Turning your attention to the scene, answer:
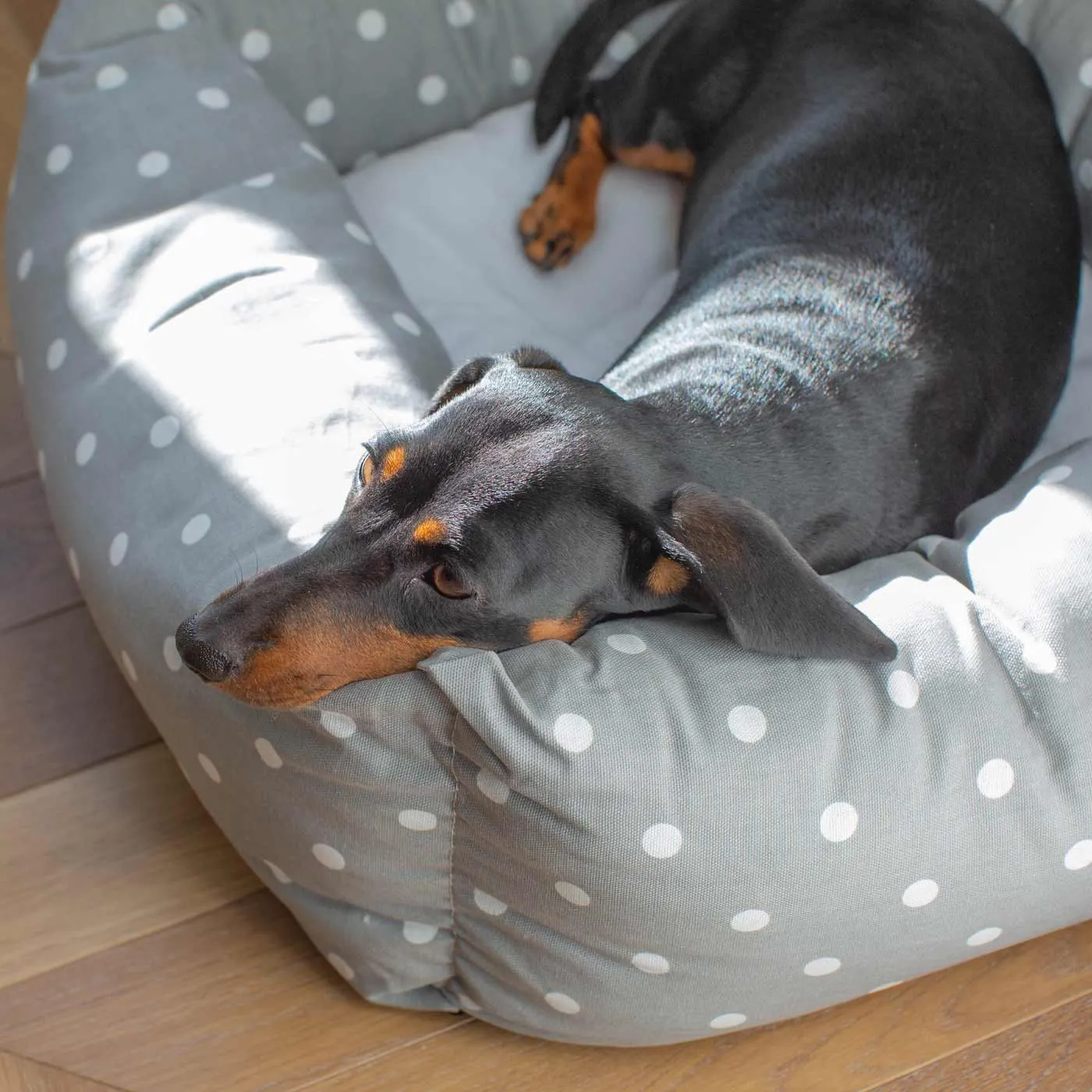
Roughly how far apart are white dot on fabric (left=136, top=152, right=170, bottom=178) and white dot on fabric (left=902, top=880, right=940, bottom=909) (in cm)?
173

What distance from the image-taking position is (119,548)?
183 centimetres

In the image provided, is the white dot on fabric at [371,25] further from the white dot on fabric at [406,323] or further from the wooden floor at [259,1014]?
the wooden floor at [259,1014]

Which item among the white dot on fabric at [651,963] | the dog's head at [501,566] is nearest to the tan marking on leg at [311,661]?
the dog's head at [501,566]

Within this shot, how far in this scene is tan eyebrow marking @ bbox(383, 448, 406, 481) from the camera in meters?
1.59

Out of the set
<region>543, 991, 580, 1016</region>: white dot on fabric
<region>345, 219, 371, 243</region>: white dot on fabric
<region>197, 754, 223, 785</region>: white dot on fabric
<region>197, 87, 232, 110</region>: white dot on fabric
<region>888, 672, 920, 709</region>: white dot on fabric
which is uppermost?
<region>197, 87, 232, 110</region>: white dot on fabric

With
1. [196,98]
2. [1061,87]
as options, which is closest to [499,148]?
[196,98]

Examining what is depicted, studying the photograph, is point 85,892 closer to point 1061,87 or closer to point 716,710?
point 716,710

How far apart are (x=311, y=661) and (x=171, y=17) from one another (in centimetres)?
160

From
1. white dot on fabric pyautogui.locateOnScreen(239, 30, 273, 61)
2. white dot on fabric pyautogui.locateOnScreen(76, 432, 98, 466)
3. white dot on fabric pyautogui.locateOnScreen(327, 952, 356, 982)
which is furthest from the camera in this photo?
white dot on fabric pyautogui.locateOnScreen(239, 30, 273, 61)

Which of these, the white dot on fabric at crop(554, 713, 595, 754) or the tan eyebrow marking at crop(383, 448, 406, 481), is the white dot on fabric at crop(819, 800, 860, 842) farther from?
the tan eyebrow marking at crop(383, 448, 406, 481)

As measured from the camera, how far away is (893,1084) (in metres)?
1.80

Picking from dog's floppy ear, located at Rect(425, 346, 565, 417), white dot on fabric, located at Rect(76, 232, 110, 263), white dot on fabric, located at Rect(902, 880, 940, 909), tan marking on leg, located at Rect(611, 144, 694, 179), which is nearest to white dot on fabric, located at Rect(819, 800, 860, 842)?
white dot on fabric, located at Rect(902, 880, 940, 909)

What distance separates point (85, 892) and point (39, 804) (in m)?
0.20

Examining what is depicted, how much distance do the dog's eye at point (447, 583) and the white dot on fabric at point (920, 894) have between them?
67 centimetres
